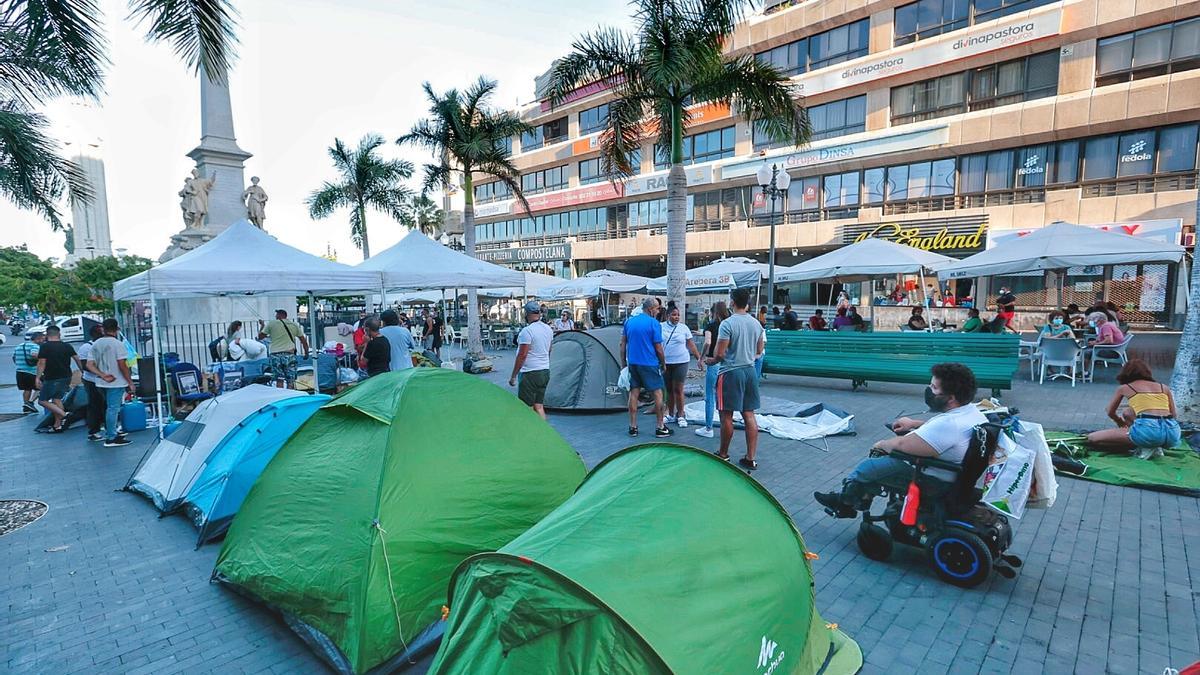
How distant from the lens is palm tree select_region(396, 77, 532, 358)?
16328mm

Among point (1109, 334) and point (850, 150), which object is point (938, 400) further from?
point (850, 150)

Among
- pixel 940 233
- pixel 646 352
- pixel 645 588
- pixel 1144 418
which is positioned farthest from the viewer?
pixel 940 233

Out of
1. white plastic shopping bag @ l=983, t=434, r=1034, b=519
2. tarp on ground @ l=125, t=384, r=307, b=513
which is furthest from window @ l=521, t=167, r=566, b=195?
white plastic shopping bag @ l=983, t=434, r=1034, b=519

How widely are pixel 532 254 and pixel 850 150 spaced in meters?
22.6

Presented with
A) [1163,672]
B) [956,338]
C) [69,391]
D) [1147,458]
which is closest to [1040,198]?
[956,338]

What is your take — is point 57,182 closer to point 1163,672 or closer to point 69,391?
point 69,391

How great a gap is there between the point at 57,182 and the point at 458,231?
22.4 meters

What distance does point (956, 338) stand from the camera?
9.51 m

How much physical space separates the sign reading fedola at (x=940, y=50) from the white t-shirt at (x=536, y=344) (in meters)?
18.7

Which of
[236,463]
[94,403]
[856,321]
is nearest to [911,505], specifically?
[236,463]

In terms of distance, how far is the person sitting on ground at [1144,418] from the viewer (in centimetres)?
585

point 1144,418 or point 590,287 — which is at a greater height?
Answer: point 590,287

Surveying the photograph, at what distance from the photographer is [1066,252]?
10492mm

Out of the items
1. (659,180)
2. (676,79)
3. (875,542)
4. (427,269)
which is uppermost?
(659,180)
